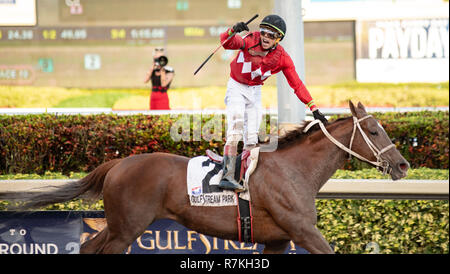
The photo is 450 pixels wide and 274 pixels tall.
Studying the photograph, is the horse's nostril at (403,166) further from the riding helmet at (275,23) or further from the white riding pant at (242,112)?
the riding helmet at (275,23)

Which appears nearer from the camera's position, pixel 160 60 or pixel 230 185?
pixel 230 185

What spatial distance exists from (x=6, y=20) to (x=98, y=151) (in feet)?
20.8

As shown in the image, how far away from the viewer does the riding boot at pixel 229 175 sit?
4.71 m

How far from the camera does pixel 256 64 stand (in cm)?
488

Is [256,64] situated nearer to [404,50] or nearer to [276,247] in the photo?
[276,247]

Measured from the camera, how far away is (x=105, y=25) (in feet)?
42.4

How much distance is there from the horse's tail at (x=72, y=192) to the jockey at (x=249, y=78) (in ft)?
3.40

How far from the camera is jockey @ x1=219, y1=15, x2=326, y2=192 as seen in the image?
4773 millimetres

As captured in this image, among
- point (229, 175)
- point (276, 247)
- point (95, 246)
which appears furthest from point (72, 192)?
point (276, 247)

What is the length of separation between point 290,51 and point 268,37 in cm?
167

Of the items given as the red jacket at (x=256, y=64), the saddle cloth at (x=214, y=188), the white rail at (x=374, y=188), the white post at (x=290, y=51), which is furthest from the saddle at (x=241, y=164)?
the white post at (x=290, y=51)

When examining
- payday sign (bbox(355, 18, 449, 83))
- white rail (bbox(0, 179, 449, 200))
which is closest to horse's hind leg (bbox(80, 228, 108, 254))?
white rail (bbox(0, 179, 449, 200))

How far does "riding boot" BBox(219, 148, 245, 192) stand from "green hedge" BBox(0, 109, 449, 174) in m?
1.64

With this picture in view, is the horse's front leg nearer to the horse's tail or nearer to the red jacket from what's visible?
the red jacket
